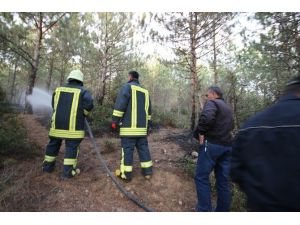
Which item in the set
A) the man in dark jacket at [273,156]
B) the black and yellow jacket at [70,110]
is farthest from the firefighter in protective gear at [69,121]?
the man in dark jacket at [273,156]

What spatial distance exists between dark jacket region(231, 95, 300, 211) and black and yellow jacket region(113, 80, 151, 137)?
3532 millimetres

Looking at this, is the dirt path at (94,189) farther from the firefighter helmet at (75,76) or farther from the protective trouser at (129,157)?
the firefighter helmet at (75,76)

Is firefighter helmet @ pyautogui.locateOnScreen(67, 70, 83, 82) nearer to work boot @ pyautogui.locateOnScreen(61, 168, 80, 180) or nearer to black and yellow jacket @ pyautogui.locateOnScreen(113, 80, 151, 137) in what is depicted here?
black and yellow jacket @ pyautogui.locateOnScreen(113, 80, 151, 137)

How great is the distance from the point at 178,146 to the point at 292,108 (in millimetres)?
6019

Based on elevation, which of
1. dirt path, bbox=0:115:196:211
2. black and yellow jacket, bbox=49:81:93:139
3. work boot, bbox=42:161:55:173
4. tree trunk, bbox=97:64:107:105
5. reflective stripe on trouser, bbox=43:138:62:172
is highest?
tree trunk, bbox=97:64:107:105

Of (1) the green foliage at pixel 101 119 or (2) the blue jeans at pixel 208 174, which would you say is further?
(1) the green foliage at pixel 101 119

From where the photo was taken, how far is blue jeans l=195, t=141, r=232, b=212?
3963 millimetres

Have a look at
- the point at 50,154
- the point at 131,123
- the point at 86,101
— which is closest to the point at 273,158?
the point at 131,123

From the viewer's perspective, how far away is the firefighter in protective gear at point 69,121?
4961mm

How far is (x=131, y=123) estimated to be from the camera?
5.01 meters

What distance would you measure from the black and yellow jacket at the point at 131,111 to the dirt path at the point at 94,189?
3.29ft

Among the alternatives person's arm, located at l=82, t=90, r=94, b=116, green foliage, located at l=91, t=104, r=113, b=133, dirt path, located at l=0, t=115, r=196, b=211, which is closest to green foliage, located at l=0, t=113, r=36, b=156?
dirt path, located at l=0, t=115, r=196, b=211

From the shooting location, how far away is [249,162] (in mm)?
1523
